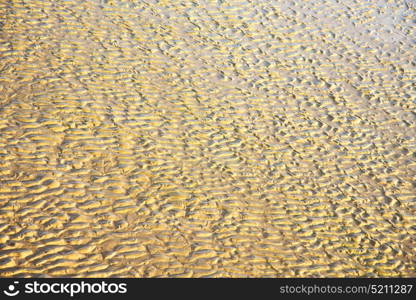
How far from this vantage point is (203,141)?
246 centimetres

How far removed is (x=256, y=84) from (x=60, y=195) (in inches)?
51.7

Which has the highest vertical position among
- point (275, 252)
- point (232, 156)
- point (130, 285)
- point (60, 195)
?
point (232, 156)

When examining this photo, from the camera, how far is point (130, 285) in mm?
1700

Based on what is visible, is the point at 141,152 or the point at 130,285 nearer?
the point at 130,285

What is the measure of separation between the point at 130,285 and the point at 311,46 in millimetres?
2100

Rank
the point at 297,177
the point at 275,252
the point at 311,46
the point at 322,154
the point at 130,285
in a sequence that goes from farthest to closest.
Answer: the point at 311,46, the point at 322,154, the point at 297,177, the point at 275,252, the point at 130,285

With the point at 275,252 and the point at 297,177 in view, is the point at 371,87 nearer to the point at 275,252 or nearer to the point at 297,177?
the point at 297,177

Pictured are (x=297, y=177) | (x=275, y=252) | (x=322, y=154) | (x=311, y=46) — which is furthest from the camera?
(x=311, y=46)

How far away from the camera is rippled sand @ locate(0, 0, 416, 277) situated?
74.5 inches

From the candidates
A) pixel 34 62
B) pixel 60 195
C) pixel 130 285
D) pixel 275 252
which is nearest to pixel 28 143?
pixel 60 195

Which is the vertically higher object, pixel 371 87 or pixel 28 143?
pixel 371 87

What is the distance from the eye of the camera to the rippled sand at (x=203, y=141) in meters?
1.89

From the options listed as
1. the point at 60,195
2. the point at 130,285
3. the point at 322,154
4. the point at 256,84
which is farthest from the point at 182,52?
the point at 130,285

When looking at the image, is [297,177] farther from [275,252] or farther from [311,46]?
[311,46]
